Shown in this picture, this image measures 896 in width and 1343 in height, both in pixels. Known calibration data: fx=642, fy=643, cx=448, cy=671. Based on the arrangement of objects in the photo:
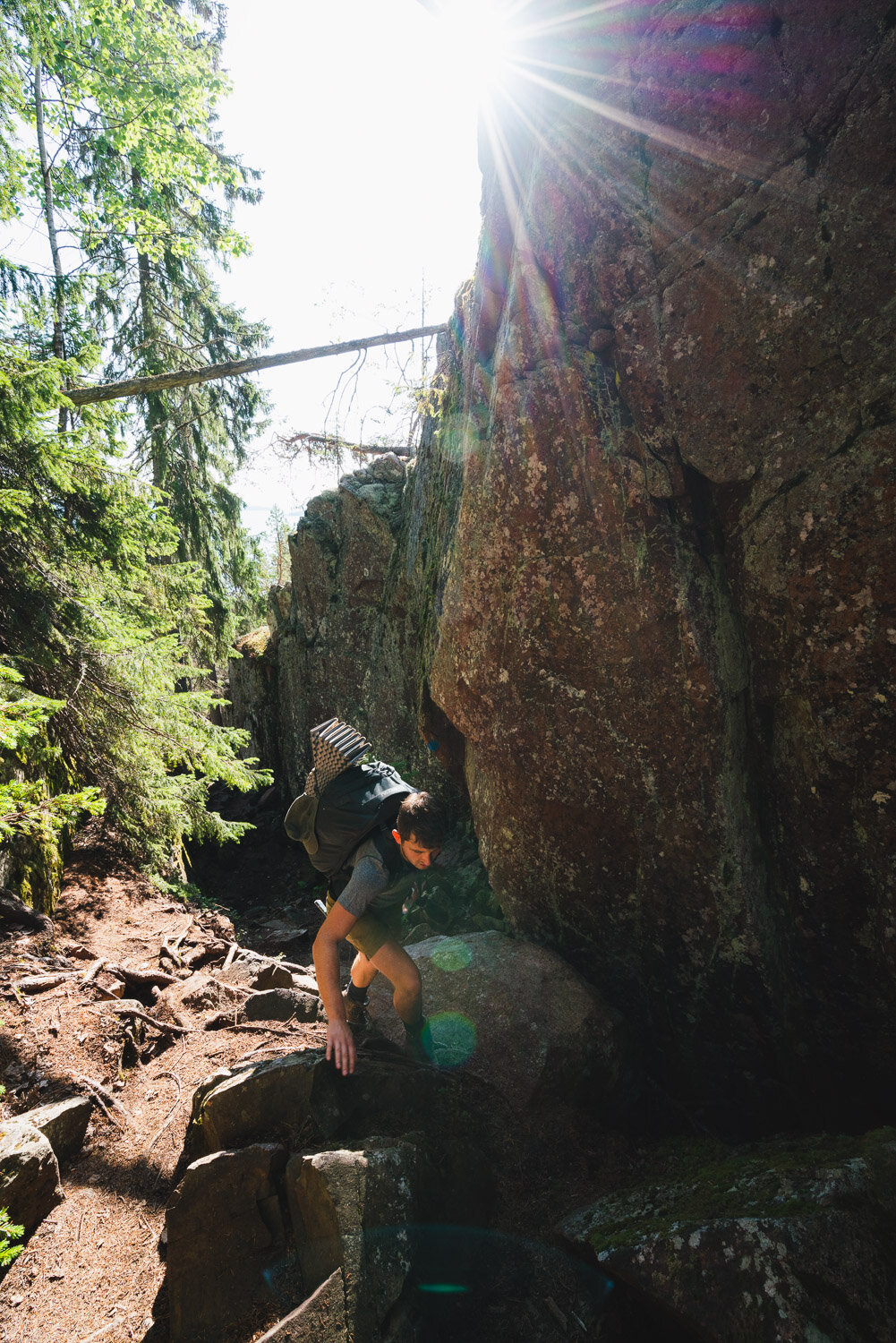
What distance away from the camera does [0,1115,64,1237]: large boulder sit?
10.3ft

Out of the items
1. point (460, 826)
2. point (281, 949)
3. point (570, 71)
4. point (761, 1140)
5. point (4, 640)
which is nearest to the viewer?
point (761, 1140)

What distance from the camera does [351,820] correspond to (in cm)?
373

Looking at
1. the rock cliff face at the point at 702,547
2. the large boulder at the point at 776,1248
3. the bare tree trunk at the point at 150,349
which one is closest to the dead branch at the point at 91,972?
the rock cliff face at the point at 702,547

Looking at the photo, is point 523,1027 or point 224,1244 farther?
point 523,1027

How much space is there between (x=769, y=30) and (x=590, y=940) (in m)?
5.76

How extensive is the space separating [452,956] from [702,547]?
11.1 ft

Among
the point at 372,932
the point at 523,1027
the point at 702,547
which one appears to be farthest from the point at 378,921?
the point at 702,547

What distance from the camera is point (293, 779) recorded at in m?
12.2

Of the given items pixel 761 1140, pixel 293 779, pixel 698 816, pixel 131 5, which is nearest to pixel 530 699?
pixel 698 816

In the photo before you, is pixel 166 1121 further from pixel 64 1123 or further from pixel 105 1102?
pixel 64 1123

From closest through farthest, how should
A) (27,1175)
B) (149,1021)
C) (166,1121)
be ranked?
(27,1175) < (166,1121) < (149,1021)

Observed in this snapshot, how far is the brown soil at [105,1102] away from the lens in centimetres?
297

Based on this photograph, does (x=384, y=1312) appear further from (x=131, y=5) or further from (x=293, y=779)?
(x=131, y=5)

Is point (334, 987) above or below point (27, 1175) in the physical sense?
A: above
